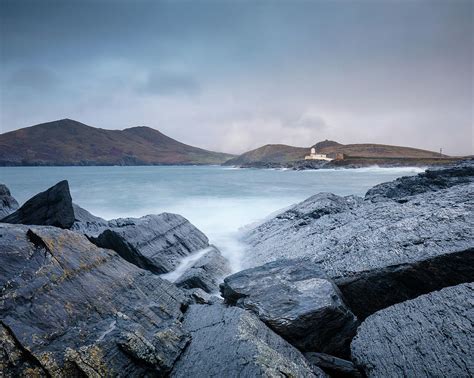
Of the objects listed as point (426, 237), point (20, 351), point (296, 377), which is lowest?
point (296, 377)

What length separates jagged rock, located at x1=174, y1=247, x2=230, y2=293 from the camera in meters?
6.07

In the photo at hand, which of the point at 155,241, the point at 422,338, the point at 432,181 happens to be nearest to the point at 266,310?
the point at 422,338

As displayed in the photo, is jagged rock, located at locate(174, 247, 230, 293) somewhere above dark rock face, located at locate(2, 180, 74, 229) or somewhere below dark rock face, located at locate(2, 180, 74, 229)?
below

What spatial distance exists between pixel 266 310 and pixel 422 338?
171cm

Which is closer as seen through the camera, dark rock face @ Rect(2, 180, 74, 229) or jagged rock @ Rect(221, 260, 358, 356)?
jagged rock @ Rect(221, 260, 358, 356)

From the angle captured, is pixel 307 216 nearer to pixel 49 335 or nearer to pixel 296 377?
pixel 296 377

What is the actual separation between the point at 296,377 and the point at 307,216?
7181 millimetres

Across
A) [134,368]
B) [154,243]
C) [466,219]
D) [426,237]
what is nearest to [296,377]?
[134,368]

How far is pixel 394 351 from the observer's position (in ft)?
9.97

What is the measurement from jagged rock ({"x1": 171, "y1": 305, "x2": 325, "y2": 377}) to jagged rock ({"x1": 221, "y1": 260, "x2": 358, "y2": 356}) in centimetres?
31

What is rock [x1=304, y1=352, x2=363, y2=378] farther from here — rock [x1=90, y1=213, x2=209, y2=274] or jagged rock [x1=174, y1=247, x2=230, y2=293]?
rock [x1=90, y1=213, x2=209, y2=274]

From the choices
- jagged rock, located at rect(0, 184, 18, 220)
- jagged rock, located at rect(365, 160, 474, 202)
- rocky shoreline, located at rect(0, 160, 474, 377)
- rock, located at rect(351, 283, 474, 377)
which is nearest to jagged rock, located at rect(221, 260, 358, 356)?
rocky shoreline, located at rect(0, 160, 474, 377)

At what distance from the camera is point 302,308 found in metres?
3.84

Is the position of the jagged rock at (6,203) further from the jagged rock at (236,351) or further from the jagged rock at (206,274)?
the jagged rock at (236,351)
